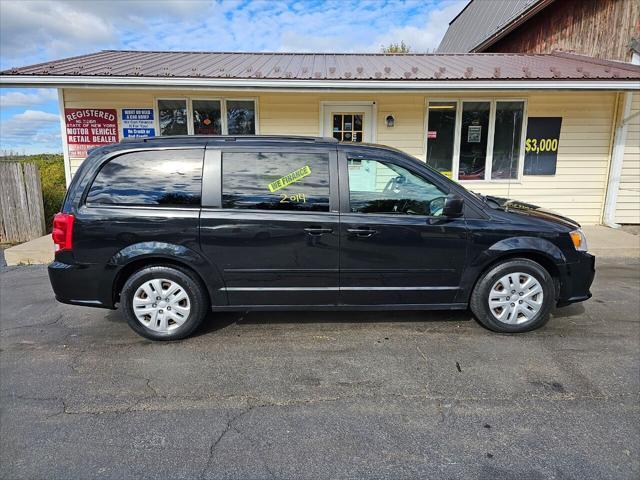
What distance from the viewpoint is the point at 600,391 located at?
9.57 ft

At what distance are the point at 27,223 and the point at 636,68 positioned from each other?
12081mm

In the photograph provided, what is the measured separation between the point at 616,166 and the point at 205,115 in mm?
8632

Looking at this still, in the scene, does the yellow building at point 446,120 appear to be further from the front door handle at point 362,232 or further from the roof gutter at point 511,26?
the front door handle at point 362,232

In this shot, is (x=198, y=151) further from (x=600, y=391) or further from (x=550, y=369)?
(x=600, y=391)

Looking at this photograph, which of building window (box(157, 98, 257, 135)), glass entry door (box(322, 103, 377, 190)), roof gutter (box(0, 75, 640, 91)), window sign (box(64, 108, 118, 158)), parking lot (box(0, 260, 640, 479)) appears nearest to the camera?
parking lot (box(0, 260, 640, 479))

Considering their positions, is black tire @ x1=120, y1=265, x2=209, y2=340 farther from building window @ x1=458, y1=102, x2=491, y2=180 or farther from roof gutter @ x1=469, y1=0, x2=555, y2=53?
roof gutter @ x1=469, y1=0, x2=555, y2=53

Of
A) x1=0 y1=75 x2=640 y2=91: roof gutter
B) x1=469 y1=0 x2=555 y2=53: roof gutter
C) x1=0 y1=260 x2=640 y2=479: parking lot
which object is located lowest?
x1=0 y1=260 x2=640 y2=479: parking lot

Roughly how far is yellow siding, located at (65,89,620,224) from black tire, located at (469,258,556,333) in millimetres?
5213

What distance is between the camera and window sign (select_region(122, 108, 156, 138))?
8.15m

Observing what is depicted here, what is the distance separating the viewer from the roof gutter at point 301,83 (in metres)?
6.84

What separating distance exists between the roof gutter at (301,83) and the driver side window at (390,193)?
153 inches

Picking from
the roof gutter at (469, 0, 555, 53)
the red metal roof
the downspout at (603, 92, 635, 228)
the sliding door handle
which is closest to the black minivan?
the sliding door handle

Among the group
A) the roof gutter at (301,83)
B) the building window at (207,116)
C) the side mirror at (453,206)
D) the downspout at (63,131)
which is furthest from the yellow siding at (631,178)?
the downspout at (63,131)

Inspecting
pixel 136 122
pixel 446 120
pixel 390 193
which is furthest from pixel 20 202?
pixel 446 120
